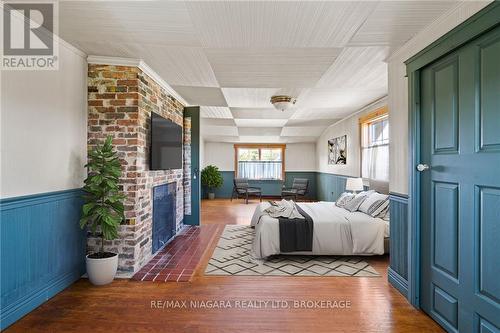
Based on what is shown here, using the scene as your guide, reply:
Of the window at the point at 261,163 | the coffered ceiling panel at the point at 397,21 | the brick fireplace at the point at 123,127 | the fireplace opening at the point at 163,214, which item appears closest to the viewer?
the coffered ceiling panel at the point at 397,21

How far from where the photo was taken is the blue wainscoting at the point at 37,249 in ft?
6.86

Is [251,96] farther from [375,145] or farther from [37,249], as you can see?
[37,249]

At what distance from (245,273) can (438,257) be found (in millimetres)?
1874

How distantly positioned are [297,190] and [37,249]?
24.4 ft

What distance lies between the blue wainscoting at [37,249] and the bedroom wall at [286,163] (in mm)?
7446

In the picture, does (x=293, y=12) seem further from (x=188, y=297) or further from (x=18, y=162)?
(x=188, y=297)

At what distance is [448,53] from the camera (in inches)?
81.4

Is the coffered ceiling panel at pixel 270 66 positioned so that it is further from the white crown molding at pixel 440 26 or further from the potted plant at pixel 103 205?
the potted plant at pixel 103 205

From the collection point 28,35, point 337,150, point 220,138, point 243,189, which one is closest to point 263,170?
point 243,189

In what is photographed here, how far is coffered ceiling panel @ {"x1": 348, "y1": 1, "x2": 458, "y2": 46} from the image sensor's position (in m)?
1.95

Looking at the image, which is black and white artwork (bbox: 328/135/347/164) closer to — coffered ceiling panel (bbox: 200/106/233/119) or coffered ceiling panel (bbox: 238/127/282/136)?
coffered ceiling panel (bbox: 238/127/282/136)

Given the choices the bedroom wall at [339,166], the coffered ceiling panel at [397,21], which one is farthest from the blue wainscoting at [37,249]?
the bedroom wall at [339,166]

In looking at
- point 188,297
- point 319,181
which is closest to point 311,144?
point 319,181

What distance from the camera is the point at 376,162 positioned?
4961 millimetres
